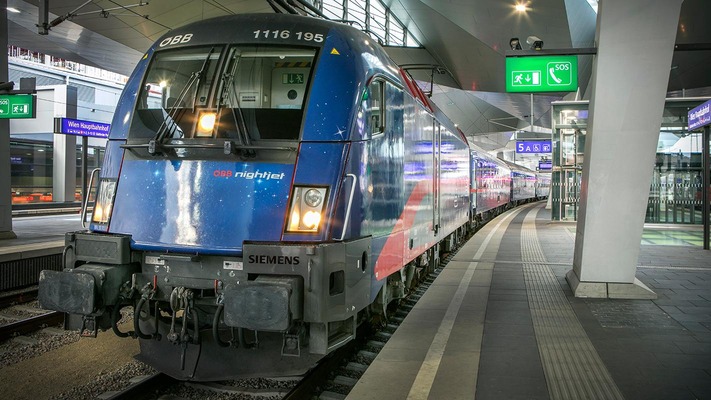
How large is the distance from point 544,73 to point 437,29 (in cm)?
1928

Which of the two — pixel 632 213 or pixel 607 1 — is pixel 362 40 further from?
pixel 632 213

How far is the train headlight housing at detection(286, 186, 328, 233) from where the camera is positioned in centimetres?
431

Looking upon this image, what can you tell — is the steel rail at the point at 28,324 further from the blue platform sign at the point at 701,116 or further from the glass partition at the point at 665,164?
the glass partition at the point at 665,164

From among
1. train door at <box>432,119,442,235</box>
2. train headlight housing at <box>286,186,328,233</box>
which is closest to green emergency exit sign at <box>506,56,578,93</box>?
train door at <box>432,119,442,235</box>

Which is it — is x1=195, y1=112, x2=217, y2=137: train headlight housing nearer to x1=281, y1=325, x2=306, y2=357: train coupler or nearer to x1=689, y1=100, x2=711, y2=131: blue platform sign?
x1=281, y1=325, x2=306, y2=357: train coupler

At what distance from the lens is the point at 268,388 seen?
201 inches

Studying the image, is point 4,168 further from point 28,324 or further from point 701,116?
point 701,116

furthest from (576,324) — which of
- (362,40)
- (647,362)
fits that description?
(362,40)

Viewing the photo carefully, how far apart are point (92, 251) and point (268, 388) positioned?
200 cm

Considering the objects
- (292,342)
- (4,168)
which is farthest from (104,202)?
(4,168)

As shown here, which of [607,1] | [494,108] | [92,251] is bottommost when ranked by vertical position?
[92,251]

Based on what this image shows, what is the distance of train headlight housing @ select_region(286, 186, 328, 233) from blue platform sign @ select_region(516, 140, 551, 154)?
35430mm

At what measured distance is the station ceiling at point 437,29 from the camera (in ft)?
55.3

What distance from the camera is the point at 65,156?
103ft
